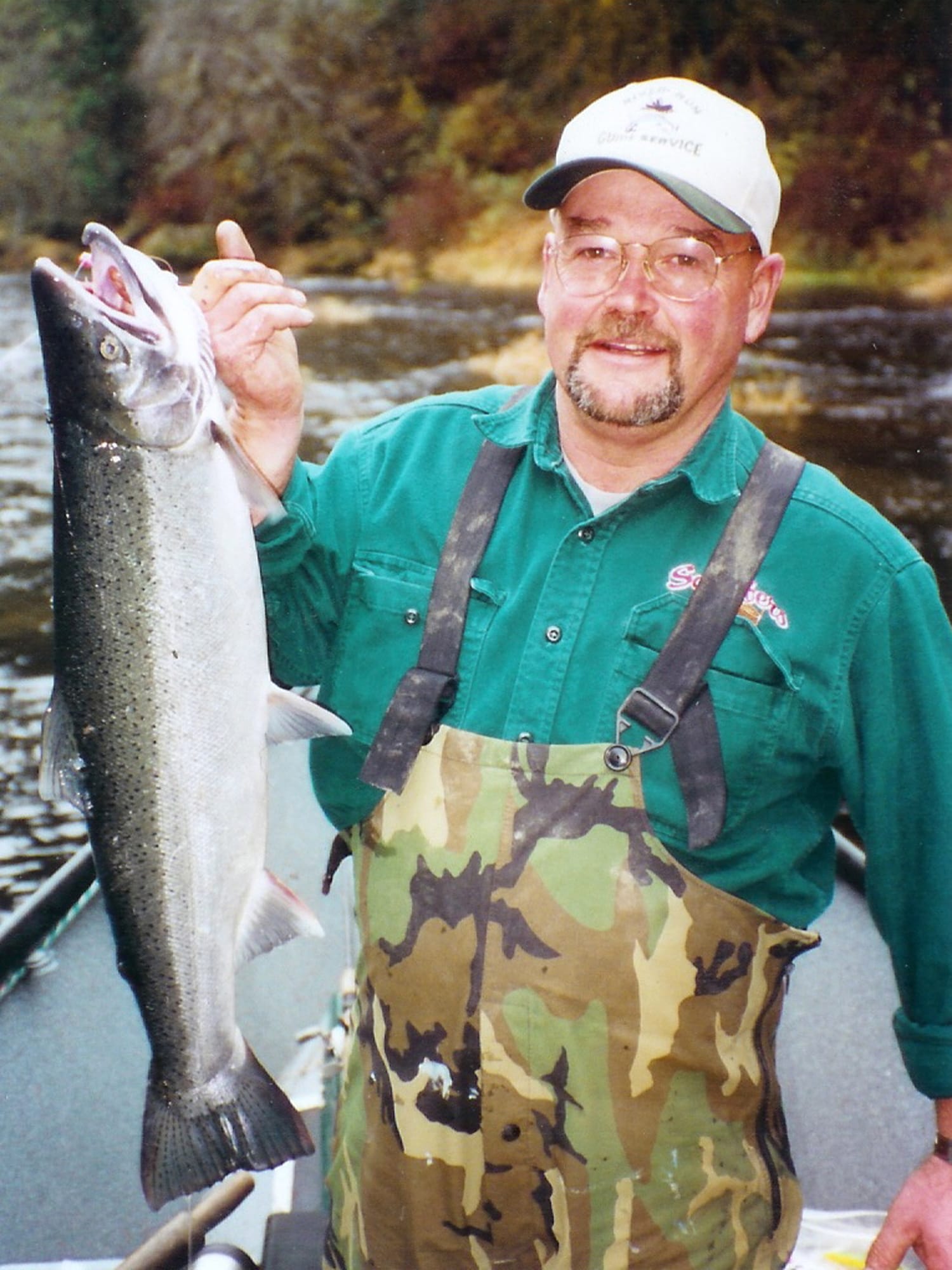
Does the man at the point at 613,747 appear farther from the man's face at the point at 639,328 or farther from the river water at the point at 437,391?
the river water at the point at 437,391

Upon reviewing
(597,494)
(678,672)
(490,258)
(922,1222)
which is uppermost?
(490,258)

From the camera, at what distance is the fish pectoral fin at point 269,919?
1395mm

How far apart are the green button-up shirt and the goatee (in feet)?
0.25

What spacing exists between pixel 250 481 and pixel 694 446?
60 centimetres

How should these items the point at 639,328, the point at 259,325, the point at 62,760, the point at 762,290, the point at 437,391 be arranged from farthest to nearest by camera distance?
the point at 437,391
the point at 762,290
the point at 639,328
the point at 62,760
the point at 259,325

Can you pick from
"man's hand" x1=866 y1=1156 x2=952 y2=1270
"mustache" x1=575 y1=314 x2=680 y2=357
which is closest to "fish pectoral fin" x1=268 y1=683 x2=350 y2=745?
"mustache" x1=575 y1=314 x2=680 y2=357

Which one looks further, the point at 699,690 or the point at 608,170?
the point at 608,170

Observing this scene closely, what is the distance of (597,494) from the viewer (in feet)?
5.04

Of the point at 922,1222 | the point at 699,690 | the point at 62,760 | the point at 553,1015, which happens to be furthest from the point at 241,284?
the point at 922,1222

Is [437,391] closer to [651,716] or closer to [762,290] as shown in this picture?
[762,290]

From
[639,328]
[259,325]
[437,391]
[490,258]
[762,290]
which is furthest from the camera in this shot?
[437,391]

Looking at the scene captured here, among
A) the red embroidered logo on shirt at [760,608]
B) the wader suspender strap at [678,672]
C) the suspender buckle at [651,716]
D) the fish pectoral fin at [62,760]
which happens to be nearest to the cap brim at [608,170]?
the wader suspender strap at [678,672]

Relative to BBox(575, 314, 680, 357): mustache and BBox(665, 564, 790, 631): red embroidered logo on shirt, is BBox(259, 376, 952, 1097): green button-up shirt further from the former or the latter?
BBox(575, 314, 680, 357): mustache

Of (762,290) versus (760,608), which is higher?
(762,290)
